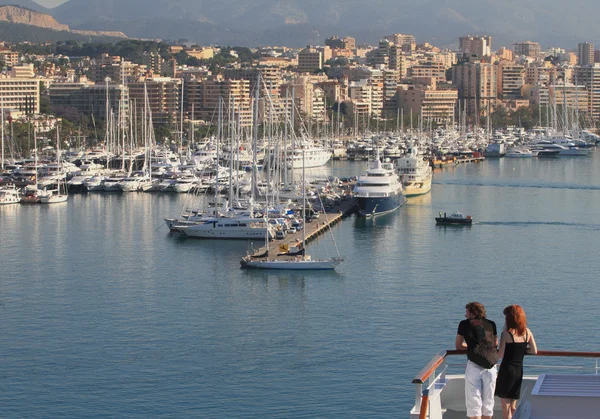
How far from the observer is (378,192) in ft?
80.6

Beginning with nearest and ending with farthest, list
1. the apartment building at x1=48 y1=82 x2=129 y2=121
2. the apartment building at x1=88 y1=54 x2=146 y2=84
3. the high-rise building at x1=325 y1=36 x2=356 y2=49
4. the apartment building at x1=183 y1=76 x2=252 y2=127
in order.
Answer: the apartment building at x1=48 y1=82 x2=129 y2=121 → the apartment building at x1=183 y1=76 x2=252 y2=127 → the apartment building at x1=88 y1=54 x2=146 y2=84 → the high-rise building at x1=325 y1=36 x2=356 y2=49

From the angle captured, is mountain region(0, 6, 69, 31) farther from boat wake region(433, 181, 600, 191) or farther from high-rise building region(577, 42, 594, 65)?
boat wake region(433, 181, 600, 191)

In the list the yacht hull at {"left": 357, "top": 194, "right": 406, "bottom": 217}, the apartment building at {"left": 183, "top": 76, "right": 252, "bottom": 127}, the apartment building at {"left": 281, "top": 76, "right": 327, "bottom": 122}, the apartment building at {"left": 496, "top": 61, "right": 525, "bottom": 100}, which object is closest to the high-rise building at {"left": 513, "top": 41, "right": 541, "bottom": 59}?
the apartment building at {"left": 496, "top": 61, "right": 525, "bottom": 100}

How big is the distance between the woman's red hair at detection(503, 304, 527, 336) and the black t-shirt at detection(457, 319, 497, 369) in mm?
75

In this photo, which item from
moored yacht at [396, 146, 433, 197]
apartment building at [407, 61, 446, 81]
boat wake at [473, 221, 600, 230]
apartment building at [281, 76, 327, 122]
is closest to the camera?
boat wake at [473, 221, 600, 230]

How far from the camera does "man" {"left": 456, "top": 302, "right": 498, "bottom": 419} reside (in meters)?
4.48

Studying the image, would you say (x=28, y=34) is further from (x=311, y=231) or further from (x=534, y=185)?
(x=311, y=231)

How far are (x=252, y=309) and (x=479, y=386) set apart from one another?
9732 mm

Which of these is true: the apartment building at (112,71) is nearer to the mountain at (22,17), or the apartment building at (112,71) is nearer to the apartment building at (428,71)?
the apartment building at (428,71)

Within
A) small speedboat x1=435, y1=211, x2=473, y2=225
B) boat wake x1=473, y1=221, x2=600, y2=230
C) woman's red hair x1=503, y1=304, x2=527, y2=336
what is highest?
woman's red hair x1=503, y1=304, x2=527, y2=336

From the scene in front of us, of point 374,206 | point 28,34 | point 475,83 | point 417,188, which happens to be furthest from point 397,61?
point 374,206

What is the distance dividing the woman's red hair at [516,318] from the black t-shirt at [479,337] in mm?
75

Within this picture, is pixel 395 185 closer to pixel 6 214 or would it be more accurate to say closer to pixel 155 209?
pixel 155 209

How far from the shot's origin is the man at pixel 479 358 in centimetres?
448
